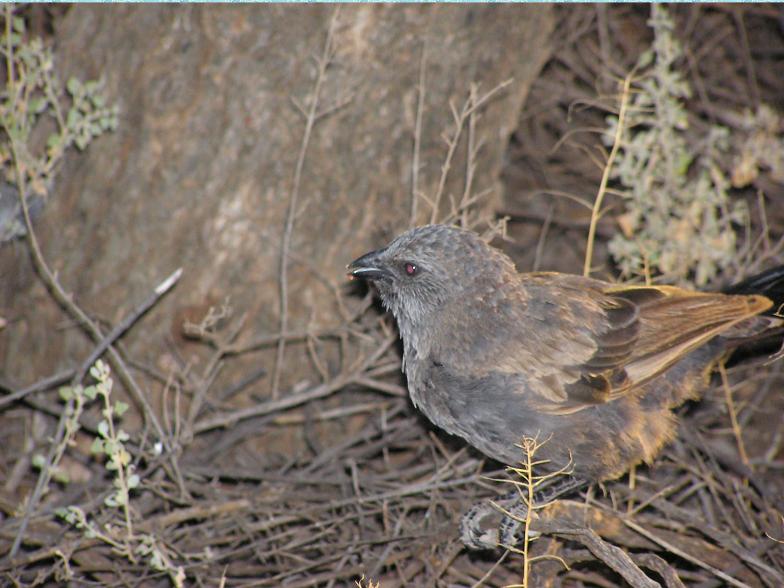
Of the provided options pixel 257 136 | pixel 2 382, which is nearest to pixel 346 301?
pixel 257 136

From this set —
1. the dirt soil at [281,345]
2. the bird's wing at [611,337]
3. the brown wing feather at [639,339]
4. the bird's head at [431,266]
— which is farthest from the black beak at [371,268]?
the brown wing feather at [639,339]

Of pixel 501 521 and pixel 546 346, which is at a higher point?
pixel 546 346

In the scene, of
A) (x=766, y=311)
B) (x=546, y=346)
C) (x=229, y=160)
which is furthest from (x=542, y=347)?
(x=229, y=160)

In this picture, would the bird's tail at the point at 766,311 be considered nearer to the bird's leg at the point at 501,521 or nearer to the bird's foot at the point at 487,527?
the bird's leg at the point at 501,521

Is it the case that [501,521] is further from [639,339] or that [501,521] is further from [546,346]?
[639,339]

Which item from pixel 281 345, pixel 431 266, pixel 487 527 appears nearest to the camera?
pixel 487 527

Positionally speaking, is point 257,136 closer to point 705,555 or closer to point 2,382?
point 2,382

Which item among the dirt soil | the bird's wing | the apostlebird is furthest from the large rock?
the bird's wing

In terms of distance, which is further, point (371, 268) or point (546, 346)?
point (371, 268)
